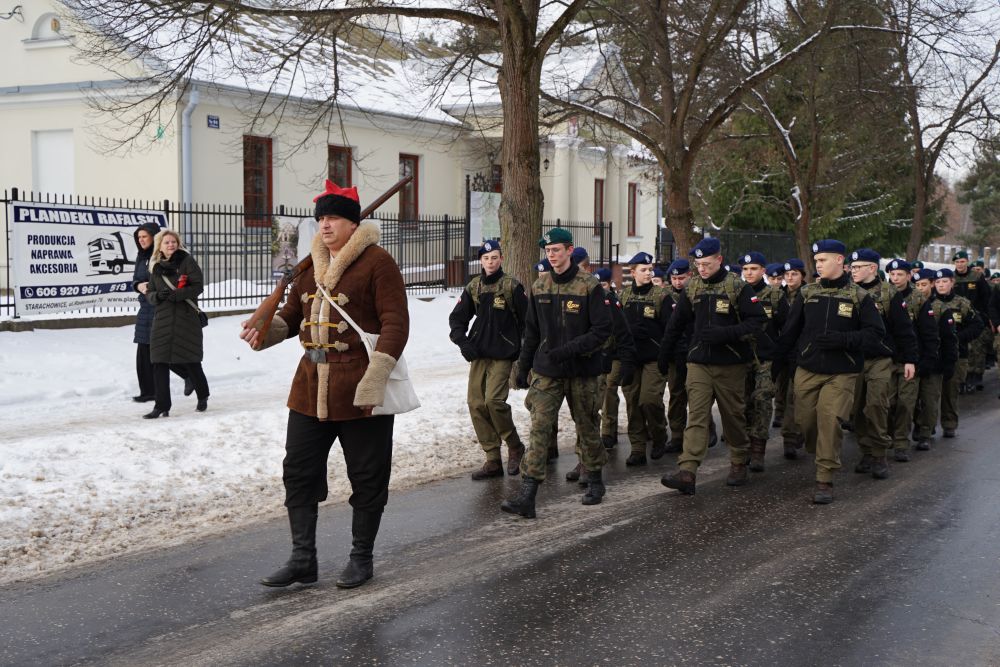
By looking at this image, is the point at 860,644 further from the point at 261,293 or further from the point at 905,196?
the point at 905,196

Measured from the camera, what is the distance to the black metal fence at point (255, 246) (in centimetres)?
1767

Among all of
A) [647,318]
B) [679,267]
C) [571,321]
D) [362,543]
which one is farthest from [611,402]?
[362,543]

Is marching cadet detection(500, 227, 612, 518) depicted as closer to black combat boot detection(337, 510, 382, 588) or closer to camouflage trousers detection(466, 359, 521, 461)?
camouflage trousers detection(466, 359, 521, 461)

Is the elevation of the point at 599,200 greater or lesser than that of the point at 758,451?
greater

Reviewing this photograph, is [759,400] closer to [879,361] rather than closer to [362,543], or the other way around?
[879,361]

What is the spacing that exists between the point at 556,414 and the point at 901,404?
166 inches

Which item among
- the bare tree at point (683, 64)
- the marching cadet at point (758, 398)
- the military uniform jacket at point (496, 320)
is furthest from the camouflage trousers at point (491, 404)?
the bare tree at point (683, 64)

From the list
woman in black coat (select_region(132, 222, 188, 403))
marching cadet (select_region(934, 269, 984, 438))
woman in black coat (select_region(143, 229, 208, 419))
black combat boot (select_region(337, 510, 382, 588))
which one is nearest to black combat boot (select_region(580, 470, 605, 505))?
black combat boot (select_region(337, 510, 382, 588))

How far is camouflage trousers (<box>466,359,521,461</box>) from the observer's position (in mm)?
8258

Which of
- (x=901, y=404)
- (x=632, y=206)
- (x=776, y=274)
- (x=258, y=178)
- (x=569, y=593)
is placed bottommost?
(x=569, y=593)

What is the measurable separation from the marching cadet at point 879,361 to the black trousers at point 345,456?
5173 millimetres

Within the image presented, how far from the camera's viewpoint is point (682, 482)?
7781 mm

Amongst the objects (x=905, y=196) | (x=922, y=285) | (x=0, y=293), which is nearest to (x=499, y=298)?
(x=922, y=285)

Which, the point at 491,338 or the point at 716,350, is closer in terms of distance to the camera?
the point at 716,350
